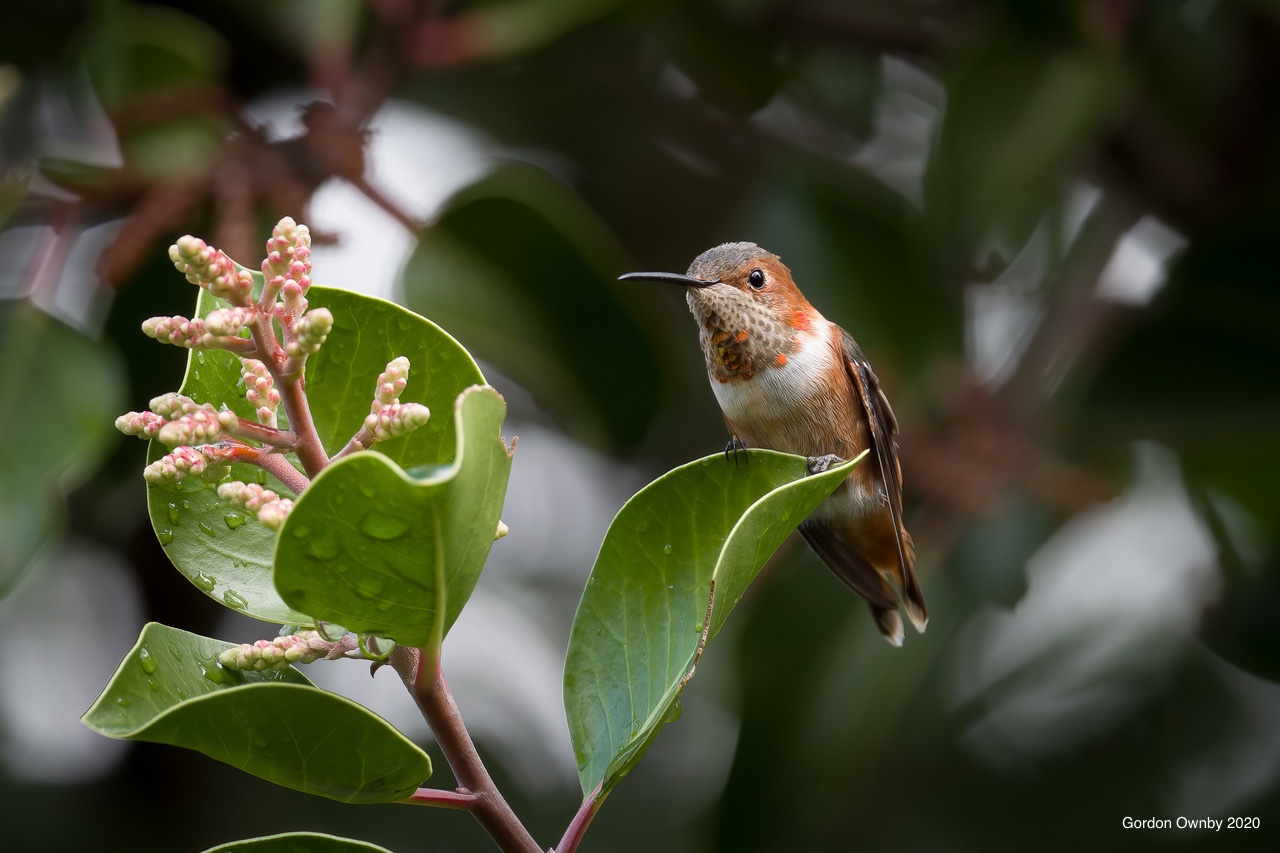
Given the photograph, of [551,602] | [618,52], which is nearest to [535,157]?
[618,52]

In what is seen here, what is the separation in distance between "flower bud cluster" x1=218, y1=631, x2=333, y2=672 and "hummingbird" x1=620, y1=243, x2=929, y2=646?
1.57m

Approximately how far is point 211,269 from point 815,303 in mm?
2808

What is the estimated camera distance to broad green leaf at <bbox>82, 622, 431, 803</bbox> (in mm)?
1188

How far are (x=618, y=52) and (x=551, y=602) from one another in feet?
7.29

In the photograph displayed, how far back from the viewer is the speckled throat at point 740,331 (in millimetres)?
2922

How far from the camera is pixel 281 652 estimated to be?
1329 mm

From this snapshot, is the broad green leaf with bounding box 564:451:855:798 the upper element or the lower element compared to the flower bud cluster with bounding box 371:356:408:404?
lower

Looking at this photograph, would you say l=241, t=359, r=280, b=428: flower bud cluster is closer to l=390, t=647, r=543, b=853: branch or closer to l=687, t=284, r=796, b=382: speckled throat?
l=390, t=647, r=543, b=853: branch

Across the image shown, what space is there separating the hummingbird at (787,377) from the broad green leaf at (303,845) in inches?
64.2

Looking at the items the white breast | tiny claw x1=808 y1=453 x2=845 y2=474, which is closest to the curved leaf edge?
tiny claw x1=808 y1=453 x2=845 y2=474

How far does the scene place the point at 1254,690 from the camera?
14.7 ft

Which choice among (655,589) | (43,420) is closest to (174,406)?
(655,589)

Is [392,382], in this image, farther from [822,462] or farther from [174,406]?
[822,462]

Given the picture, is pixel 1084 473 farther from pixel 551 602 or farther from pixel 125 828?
pixel 125 828
